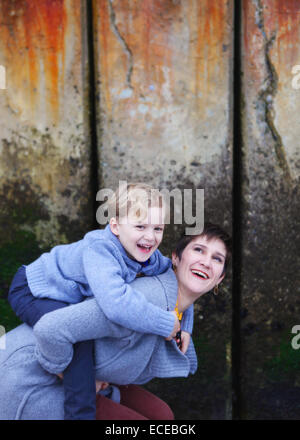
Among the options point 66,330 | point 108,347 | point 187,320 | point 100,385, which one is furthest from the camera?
point 187,320

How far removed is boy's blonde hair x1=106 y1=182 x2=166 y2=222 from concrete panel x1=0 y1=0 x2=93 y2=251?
68cm

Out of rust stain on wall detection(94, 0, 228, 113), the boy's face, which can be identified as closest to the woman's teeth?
the boy's face

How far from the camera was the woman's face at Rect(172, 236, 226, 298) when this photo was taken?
1655 mm

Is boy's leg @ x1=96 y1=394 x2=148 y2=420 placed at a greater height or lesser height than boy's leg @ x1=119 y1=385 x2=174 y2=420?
greater

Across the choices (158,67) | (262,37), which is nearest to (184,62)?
(158,67)

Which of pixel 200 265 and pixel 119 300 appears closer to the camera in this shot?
pixel 119 300

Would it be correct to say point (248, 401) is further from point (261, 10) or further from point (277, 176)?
point (261, 10)

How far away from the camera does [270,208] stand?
235 cm

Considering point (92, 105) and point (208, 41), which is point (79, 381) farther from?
point (208, 41)

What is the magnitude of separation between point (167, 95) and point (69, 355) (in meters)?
1.23

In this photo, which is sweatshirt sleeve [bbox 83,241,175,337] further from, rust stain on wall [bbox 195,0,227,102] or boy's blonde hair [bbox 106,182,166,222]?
rust stain on wall [bbox 195,0,227,102]

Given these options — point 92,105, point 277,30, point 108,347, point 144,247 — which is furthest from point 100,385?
point 277,30

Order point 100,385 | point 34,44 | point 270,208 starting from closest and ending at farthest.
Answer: point 100,385, point 34,44, point 270,208

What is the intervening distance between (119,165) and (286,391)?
1312 millimetres
